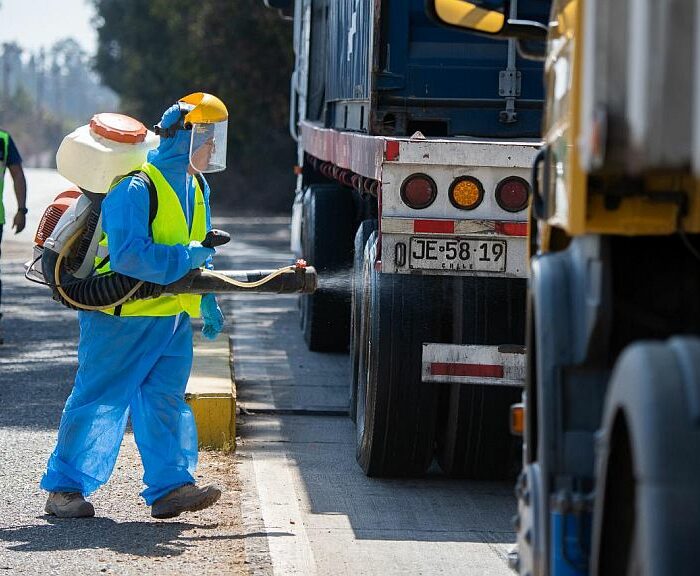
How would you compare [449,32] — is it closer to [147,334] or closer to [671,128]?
[147,334]

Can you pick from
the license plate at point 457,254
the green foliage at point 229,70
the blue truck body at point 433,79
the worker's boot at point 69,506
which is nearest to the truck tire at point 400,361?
the license plate at point 457,254

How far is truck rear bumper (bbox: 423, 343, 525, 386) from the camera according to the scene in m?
6.58

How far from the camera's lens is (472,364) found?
21.7ft

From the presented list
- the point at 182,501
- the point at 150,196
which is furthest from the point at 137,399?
the point at 150,196

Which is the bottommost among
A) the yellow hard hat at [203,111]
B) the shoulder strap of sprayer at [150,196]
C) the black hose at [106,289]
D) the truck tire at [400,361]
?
the truck tire at [400,361]

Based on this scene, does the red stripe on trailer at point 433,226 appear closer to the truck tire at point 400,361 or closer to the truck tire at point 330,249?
the truck tire at point 400,361

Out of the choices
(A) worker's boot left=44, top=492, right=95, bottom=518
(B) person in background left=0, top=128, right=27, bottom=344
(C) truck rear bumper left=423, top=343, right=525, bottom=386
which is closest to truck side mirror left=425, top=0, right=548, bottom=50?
(C) truck rear bumper left=423, top=343, right=525, bottom=386

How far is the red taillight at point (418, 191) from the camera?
21.1 feet

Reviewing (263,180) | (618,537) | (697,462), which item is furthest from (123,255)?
(263,180)

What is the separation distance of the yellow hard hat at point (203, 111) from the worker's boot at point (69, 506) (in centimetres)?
161

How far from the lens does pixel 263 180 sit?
137 feet

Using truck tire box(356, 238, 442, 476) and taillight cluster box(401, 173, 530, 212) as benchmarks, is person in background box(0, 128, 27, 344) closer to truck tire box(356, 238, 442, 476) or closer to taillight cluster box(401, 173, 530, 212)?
truck tire box(356, 238, 442, 476)

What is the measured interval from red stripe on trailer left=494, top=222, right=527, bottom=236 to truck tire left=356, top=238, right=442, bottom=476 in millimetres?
434

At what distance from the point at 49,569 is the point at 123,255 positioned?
1260 millimetres
